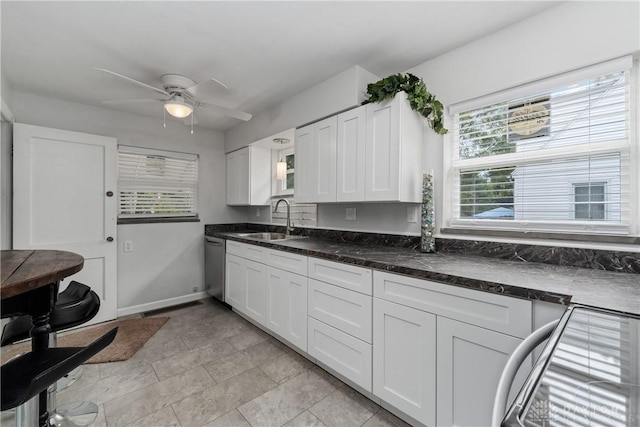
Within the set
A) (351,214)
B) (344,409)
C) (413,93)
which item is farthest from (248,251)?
(413,93)

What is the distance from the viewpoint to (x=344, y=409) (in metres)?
1.71

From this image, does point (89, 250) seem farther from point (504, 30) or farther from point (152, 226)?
point (504, 30)

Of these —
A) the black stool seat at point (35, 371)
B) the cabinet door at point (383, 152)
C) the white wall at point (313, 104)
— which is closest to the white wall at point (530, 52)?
the cabinet door at point (383, 152)

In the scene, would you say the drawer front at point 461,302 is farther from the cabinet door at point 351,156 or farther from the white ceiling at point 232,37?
the white ceiling at point 232,37

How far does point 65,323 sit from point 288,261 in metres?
1.41

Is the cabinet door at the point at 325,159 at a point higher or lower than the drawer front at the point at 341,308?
higher

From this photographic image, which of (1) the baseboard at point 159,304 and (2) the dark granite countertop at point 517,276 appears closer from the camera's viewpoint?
(2) the dark granite countertop at point 517,276

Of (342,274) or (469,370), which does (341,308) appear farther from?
(469,370)

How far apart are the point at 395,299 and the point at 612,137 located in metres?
1.45

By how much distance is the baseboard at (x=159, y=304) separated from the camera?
10.6 ft

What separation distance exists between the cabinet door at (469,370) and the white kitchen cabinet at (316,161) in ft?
4.58

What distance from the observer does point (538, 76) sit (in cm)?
165

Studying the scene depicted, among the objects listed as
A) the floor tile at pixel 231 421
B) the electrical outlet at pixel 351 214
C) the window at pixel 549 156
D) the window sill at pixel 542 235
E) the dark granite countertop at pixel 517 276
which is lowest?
the floor tile at pixel 231 421

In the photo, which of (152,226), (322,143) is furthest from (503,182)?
(152,226)
